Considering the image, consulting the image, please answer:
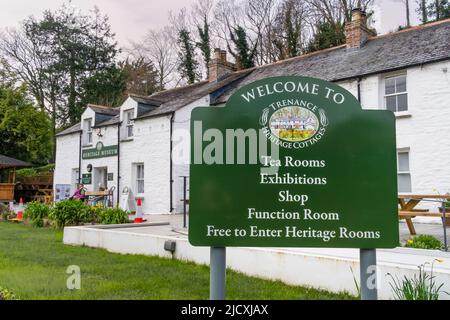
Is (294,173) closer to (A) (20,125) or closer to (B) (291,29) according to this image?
(B) (291,29)

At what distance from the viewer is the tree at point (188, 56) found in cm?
3350

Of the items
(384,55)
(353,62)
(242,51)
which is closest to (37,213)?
(353,62)

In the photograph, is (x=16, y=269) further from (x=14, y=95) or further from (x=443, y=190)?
(x=14, y=95)

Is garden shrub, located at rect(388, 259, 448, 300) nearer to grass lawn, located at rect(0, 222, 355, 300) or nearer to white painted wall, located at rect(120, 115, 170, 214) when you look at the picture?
grass lawn, located at rect(0, 222, 355, 300)

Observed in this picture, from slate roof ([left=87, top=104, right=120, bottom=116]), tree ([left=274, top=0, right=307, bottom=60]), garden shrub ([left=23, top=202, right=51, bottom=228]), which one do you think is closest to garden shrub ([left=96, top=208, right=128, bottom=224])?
garden shrub ([left=23, top=202, right=51, bottom=228])

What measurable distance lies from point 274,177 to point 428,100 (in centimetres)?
1152

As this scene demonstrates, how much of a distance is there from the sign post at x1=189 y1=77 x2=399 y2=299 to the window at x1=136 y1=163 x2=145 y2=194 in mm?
17150

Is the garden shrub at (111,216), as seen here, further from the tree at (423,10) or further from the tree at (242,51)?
the tree at (423,10)

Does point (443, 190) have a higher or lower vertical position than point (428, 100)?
lower

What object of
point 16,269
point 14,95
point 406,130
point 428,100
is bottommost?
point 16,269

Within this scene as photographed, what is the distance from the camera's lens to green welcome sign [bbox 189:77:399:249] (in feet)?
11.0

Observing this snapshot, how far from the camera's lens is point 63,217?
12.2 meters

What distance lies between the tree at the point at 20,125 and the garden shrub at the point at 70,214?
69.1ft
